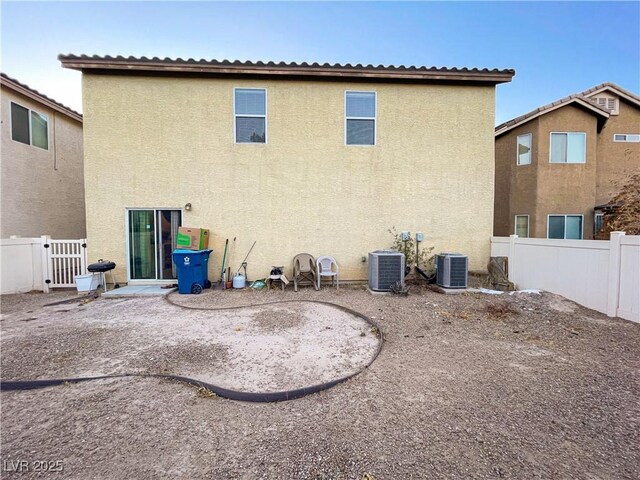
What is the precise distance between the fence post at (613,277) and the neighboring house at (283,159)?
293cm

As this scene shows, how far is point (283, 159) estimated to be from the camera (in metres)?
7.20

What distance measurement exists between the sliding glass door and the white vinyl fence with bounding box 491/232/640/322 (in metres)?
8.79

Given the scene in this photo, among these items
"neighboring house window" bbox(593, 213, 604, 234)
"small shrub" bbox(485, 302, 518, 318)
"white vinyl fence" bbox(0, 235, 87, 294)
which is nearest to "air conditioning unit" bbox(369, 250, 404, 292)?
"small shrub" bbox(485, 302, 518, 318)

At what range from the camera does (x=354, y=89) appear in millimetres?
7266

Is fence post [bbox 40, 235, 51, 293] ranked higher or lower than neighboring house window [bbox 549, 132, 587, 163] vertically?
lower

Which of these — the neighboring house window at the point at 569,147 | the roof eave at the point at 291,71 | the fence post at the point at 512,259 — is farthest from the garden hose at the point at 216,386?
the neighboring house window at the point at 569,147

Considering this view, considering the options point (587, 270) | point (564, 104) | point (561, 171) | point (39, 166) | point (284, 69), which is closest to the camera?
point (587, 270)

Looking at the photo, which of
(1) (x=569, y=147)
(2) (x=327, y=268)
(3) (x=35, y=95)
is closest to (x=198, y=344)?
(2) (x=327, y=268)

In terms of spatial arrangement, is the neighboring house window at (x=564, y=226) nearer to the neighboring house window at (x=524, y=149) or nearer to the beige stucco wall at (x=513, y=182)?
the beige stucco wall at (x=513, y=182)

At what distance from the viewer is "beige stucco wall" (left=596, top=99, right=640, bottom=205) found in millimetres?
10758

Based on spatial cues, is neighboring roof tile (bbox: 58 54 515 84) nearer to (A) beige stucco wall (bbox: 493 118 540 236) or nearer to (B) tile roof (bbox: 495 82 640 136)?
(B) tile roof (bbox: 495 82 640 136)

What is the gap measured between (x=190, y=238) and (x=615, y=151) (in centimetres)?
1614

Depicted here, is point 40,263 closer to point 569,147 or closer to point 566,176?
point 566,176

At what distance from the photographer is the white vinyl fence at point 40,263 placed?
6.45 meters
